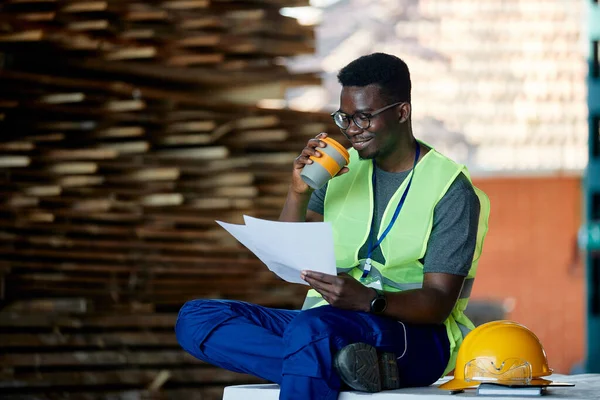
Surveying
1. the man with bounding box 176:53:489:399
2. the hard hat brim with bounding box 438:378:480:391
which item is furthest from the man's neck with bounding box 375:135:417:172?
the hard hat brim with bounding box 438:378:480:391

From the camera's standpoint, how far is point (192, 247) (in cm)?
649

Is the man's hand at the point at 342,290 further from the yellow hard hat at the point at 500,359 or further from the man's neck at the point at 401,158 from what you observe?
the man's neck at the point at 401,158

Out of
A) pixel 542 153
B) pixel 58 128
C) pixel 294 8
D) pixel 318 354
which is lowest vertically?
pixel 542 153

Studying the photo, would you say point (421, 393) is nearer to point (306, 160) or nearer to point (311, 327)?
point (311, 327)

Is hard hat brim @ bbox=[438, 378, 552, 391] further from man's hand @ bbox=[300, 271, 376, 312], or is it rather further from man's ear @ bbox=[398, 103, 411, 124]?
man's ear @ bbox=[398, 103, 411, 124]

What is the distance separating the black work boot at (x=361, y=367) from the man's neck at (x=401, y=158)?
2.45ft

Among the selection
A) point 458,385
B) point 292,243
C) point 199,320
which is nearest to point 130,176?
point 199,320

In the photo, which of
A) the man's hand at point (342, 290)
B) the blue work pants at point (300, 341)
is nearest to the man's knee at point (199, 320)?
the blue work pants at point (300, 341)

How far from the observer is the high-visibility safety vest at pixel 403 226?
4062mm

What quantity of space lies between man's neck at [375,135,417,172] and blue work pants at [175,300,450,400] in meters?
0.58

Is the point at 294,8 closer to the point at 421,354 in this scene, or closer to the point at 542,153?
the point at 421,354

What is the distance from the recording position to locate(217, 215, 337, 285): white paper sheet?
3660 mm

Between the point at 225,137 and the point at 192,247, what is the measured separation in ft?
2.14

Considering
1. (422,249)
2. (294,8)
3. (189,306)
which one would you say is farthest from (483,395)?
(294,8)
